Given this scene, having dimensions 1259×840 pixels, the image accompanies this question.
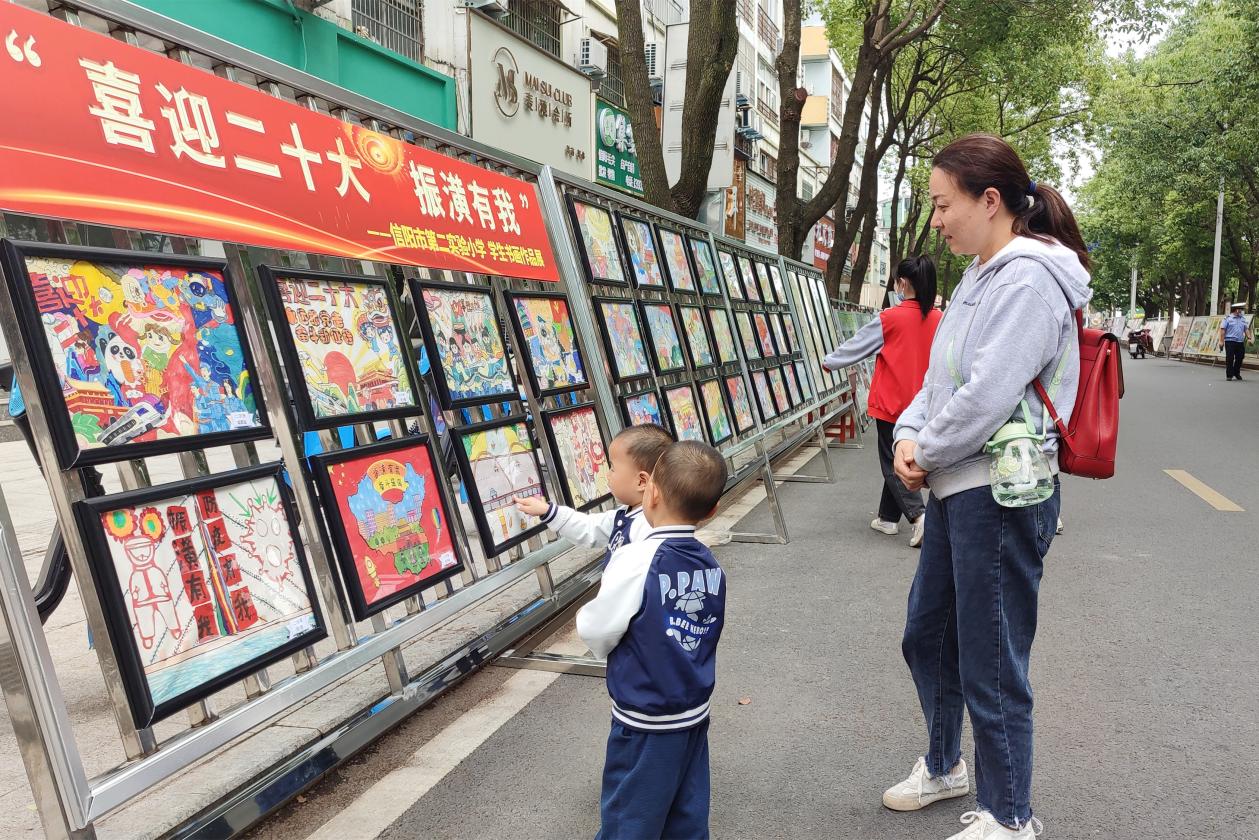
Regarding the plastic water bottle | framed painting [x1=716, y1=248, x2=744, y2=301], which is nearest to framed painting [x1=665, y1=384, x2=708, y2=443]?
framed painting [x1=716, y1=248, x2=744, y2=301]

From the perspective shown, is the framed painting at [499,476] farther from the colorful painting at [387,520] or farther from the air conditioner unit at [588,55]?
the air conditioner unit at [588,55]

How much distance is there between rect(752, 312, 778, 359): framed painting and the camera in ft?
25.6

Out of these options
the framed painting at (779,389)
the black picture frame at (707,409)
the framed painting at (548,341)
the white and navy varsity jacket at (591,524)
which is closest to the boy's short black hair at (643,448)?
the white and navy varsity jacket at (591,524)

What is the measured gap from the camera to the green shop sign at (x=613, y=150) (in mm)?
18922

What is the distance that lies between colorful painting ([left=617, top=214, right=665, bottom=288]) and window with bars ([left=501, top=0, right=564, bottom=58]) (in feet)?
36.4

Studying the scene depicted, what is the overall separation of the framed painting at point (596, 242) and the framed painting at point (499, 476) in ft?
3.93

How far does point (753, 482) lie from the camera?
8.91m

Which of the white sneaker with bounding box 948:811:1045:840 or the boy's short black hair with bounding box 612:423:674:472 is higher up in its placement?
the boy's short black hair with bounding box 612:423:674:472

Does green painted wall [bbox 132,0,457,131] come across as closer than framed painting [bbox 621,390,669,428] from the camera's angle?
No

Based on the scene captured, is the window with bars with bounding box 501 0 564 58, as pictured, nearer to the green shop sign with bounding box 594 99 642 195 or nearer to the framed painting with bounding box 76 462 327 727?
the green shop sign with bounding box 594 99 642 195

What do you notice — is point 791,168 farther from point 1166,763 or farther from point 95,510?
point 95,510

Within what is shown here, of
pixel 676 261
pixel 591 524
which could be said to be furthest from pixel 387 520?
pixel 676 261

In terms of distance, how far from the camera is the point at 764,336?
7.99 m

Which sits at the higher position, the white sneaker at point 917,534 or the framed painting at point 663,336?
the framed painting at point 663,336
